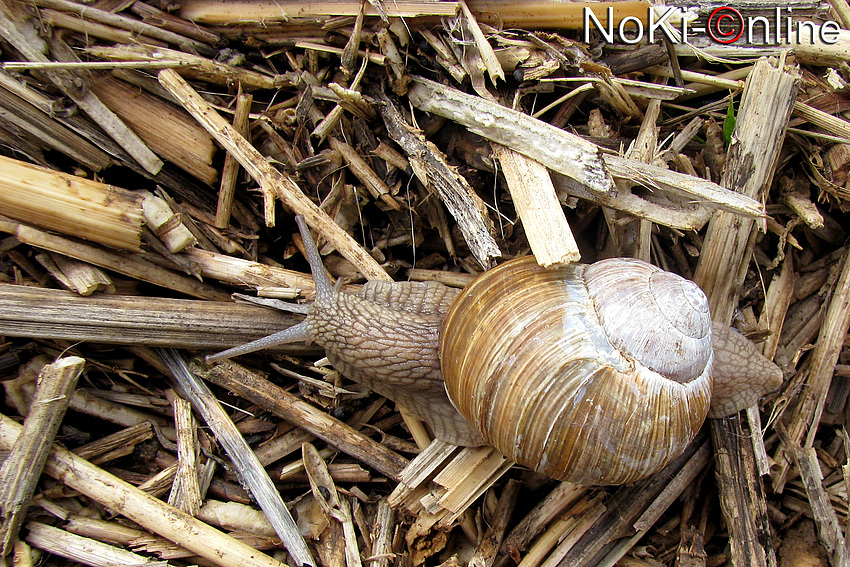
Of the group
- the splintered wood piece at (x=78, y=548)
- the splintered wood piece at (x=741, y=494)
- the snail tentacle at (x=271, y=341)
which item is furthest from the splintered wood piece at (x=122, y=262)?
the splintered wood piece at (x=741, y=494)

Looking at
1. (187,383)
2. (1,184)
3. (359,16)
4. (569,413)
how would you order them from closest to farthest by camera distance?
1. (569,413)
2. (1,184)
3. (359,16)
4. (187,383)

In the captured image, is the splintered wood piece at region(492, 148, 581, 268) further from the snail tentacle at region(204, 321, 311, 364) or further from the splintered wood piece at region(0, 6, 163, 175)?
the splintered wood piece at region(0, 6, 163, 175)

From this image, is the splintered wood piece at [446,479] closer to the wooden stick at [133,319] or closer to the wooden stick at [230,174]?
the wooden stick at [133,319]

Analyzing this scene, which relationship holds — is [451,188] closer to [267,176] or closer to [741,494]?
[267,176]

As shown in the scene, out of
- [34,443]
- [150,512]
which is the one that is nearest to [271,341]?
[150,512]

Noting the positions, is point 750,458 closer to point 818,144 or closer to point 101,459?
point 818,144

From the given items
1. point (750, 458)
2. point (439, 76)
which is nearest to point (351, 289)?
point (439, 76)

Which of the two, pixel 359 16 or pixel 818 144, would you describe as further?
pixel 818 144
